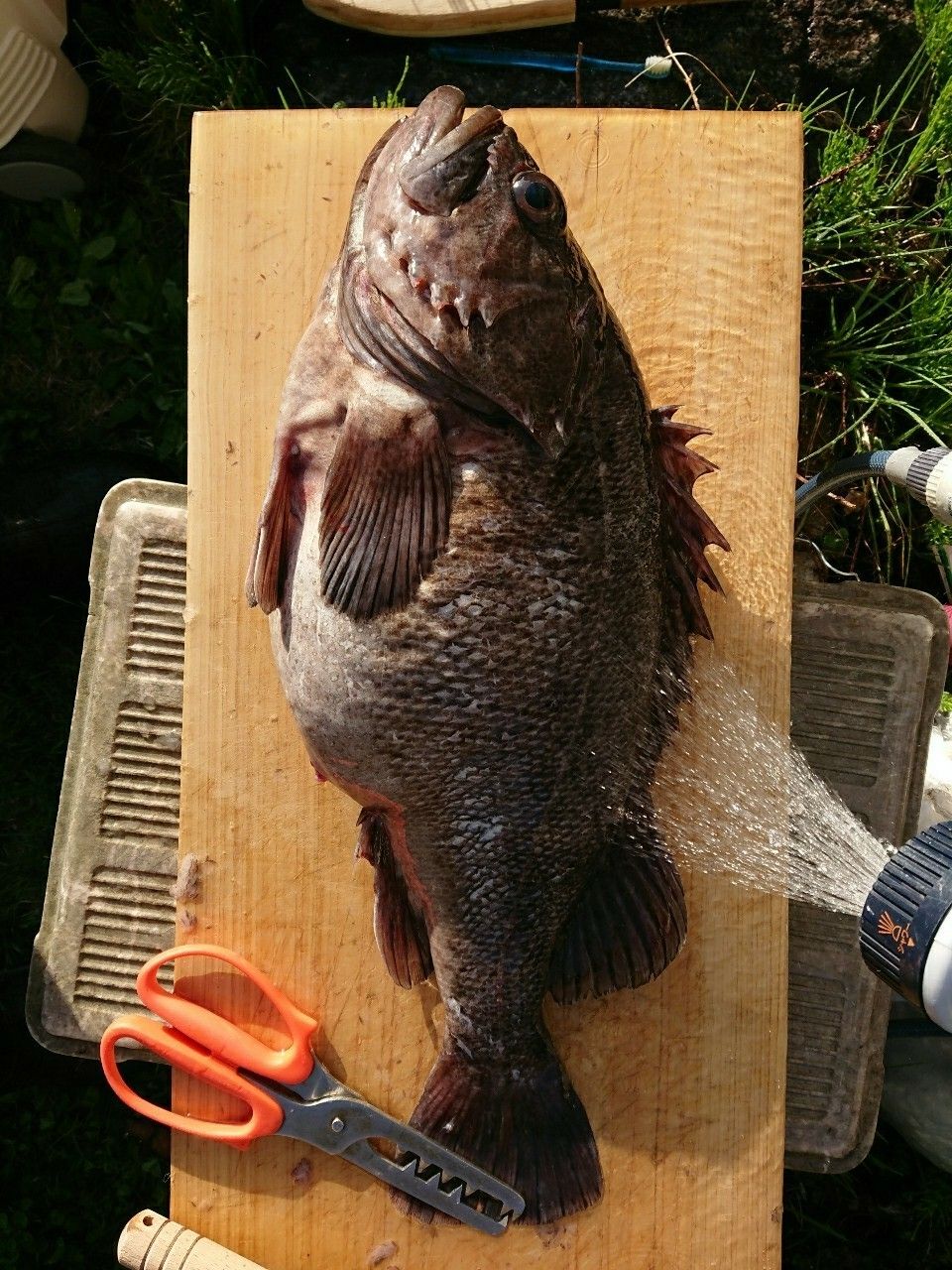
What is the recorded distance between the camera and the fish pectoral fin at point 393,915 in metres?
2.07

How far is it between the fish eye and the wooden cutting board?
1.75 ft

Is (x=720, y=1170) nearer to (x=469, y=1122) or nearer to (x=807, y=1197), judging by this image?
(x=469, y=1122)

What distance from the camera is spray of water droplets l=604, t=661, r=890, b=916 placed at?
7.13 feet

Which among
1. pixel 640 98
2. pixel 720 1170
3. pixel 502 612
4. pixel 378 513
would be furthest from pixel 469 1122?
pixel 640 98

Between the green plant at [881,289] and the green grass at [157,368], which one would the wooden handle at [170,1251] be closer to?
the green grass at [157,368]

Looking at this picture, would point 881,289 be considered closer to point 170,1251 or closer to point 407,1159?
point 407,1159

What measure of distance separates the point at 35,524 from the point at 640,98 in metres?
1.97

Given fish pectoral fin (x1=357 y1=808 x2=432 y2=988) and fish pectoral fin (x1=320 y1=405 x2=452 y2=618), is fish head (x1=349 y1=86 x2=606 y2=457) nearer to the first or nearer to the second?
fish pectoral fin (x1=320 y1=405 x2=452 y2=618)

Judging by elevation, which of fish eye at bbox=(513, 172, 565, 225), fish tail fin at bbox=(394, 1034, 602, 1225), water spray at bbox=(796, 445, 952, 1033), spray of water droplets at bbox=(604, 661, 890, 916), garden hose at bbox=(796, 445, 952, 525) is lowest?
fish tail fin at bbox=(394, 1034, 602, 1225)

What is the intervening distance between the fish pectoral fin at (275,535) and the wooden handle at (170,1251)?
4.17 ft

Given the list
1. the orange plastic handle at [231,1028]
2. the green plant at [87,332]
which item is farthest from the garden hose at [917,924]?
the green plant at [87,332]

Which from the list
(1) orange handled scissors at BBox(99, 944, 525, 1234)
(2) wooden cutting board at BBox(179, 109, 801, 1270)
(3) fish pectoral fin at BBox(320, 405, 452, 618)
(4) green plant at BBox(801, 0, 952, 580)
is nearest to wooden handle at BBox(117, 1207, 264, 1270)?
(2) wooden cutting board at BBox(179, 109, 801, 1270)

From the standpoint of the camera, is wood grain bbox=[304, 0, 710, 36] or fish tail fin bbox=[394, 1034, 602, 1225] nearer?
fish tail fin bbox=[394, 1034, 602, 1225]

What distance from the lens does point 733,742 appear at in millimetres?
2197
